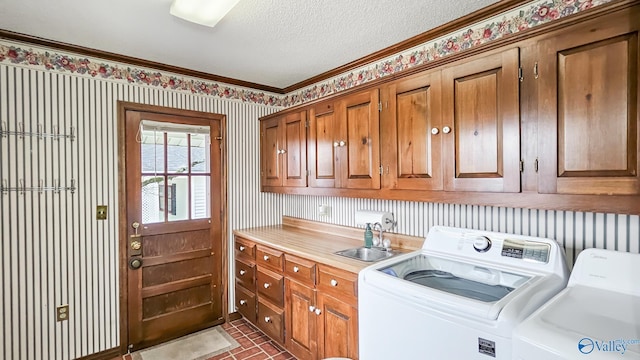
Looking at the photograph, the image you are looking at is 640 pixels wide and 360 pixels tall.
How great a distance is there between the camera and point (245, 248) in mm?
2988

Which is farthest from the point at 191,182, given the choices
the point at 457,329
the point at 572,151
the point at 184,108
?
the point at 572,151

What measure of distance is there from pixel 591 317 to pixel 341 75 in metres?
2.45

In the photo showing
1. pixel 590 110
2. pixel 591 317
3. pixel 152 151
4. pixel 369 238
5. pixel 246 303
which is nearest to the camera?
pixel 591 317

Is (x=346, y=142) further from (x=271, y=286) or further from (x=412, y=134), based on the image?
(x=271, y=286)

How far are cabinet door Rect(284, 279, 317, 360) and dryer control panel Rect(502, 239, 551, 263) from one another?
4.05 feet

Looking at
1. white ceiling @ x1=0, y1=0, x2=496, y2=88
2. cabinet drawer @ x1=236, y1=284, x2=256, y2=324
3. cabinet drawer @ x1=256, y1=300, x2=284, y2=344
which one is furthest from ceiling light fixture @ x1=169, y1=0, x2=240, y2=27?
cabinet drawer @ x1=236, y1=284, x2=256, y2=324

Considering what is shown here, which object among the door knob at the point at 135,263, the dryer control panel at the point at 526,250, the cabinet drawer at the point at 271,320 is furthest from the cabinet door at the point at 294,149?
the dryer control panel at the point at 526,250

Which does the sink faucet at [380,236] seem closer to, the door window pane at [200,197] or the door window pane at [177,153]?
the door window pane at [200,197]

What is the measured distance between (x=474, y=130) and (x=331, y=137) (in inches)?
43.6

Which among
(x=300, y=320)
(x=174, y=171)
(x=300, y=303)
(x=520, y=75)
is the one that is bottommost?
(x=300, y=320)

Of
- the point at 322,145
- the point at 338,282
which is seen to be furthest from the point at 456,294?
the point at 322,145

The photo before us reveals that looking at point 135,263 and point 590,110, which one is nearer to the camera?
point 590,110

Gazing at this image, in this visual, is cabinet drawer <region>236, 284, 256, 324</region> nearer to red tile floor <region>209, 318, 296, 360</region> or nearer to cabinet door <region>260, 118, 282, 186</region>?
red tile floor <region>209, 318, 296, 360</region>

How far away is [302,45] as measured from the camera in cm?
237
